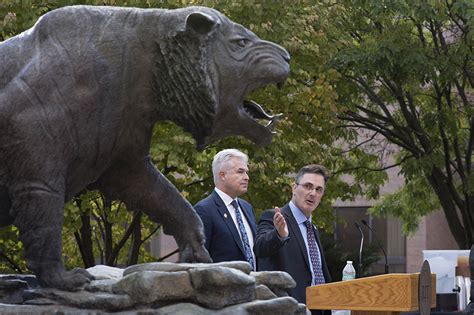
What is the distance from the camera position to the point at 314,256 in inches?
355

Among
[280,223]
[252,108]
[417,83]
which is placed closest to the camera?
[252,108]

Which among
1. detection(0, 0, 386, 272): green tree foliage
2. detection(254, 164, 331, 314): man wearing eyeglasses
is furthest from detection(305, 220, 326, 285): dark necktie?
detection(0, 0, 386, 272): green tree foliage

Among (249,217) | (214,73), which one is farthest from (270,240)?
(214,73)

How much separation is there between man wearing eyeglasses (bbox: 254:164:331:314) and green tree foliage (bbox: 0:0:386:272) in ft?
27.6

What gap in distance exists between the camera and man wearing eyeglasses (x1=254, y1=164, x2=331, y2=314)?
8.41m

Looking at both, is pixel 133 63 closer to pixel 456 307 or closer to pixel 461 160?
pixel 456 307

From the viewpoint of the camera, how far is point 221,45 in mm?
5023

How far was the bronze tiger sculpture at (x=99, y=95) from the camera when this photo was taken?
4828mm

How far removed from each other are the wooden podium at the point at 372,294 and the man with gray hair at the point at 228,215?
503 mm

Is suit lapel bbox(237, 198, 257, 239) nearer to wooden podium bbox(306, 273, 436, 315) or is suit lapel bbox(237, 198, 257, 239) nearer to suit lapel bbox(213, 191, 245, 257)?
suit lapel bbox(213, 191, 245, 257)

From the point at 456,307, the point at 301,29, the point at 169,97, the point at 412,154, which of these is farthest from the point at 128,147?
the point at 412,154

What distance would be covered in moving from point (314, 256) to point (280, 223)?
107 centimetres

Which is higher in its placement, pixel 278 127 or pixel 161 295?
pixel 278 127

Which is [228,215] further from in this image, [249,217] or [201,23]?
[201,23]
